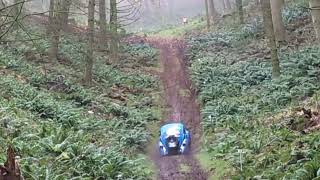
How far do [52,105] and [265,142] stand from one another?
6352mm

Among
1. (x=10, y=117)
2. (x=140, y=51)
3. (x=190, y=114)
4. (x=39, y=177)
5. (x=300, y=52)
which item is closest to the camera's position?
(x=39, y=177)

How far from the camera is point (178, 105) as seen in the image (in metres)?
17.8

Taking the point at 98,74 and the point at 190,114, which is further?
the point at 98,74

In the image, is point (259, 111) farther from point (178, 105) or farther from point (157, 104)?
point (157, 104)

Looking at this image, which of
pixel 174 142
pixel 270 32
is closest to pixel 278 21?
pixel 270 32

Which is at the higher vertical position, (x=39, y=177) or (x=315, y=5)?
(x=315, y=5)

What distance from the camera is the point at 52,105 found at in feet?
44.9

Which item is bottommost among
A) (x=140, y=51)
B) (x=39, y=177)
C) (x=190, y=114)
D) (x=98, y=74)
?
(x=39, y=177)

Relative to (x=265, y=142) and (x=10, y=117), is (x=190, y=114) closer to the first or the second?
(x=265, y=142)

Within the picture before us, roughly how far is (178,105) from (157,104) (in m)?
0.84

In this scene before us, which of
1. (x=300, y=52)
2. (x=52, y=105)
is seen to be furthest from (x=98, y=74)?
(x=300, y=52)

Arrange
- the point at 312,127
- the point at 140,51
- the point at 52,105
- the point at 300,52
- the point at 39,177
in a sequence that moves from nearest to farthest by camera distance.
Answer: the point at 39,177
the point at 312,127
the point at 52,105
the point at 300,52
the point at 140,51

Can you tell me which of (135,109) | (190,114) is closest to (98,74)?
(135,109)

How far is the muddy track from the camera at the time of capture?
11.1m
